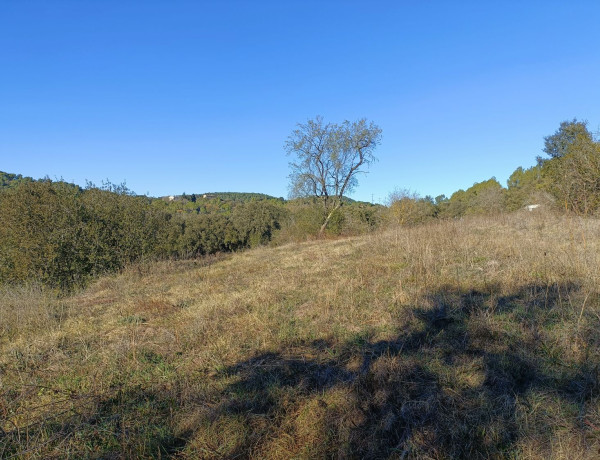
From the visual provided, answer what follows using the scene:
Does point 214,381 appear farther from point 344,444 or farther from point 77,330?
point 77,330

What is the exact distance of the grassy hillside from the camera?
2160mm

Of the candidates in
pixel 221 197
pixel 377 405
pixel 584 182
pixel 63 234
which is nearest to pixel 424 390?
pixel 377 405

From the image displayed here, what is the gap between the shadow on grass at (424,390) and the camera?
212 centimetres

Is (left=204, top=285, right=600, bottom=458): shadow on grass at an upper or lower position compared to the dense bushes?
lower

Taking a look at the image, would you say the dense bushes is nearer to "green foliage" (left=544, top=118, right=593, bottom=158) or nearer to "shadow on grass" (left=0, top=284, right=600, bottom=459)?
"shadow on grass" (left=0, top=284, right=600, bottom=459)

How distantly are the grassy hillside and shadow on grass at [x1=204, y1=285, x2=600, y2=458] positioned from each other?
13mm

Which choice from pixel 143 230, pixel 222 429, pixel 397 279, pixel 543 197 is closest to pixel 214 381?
pixel 222 429

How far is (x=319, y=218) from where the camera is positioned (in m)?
22.5

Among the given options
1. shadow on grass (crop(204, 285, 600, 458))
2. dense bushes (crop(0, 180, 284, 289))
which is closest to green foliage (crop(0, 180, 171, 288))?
dense bushes (crop(0, 180, 284, 289))

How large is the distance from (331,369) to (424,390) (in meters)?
0.86

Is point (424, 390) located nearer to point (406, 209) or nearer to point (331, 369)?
point (331, 369)

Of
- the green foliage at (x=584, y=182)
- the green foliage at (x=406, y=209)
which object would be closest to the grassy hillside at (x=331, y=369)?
the green foliage at (x=584, y=182)

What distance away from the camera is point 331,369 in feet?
9.88

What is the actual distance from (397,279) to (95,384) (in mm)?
4675
